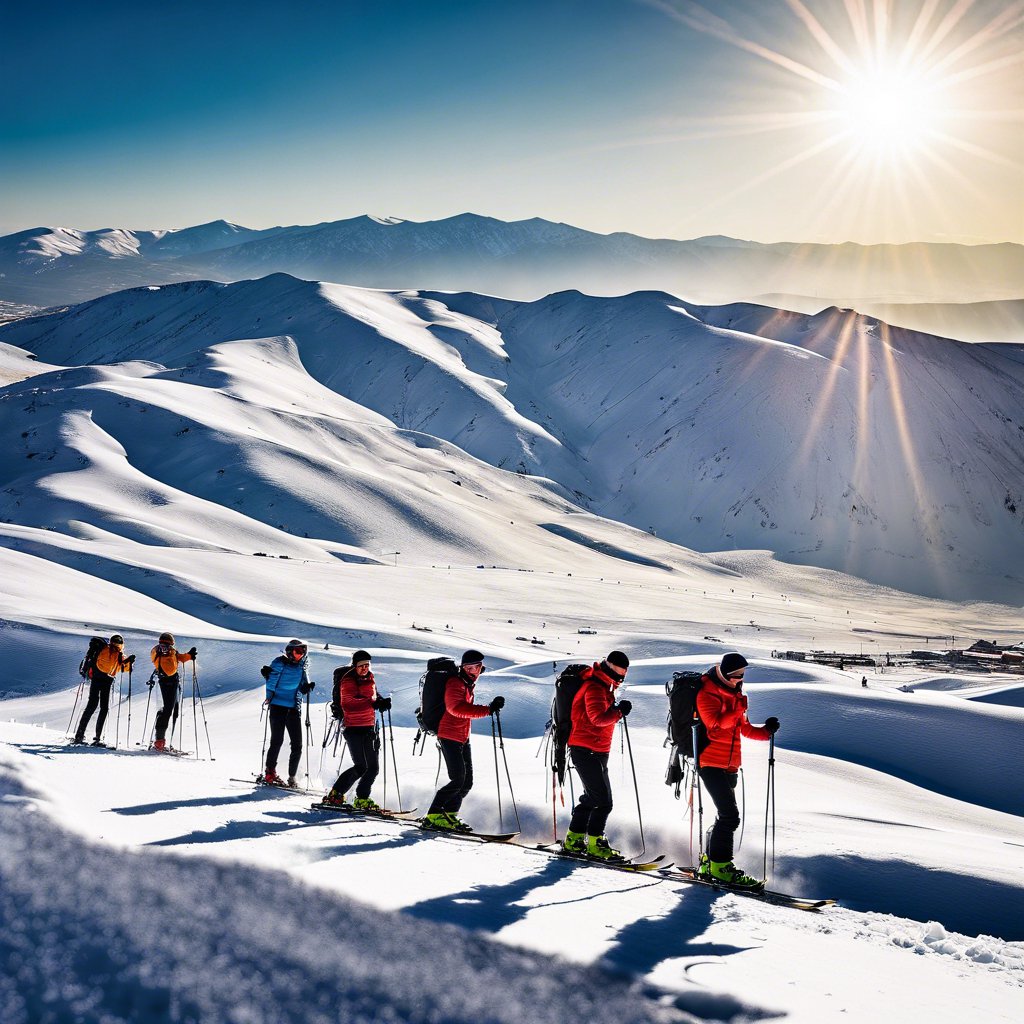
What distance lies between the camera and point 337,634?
35.8 meters

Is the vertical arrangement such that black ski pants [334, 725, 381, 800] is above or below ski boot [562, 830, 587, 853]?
above

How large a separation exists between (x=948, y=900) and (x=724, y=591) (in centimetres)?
8006

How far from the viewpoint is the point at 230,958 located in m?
4.70

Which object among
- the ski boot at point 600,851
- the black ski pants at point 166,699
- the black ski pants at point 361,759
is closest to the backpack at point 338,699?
the black ski pants at point 361,759

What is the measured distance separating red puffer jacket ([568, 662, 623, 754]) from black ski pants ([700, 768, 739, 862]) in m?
1.03

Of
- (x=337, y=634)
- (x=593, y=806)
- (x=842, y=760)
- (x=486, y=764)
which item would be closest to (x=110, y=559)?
(x=337, y=634)

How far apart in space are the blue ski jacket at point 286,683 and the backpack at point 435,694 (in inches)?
115

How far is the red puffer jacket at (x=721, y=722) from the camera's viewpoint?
899 cm

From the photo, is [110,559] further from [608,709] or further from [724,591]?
[724,591]

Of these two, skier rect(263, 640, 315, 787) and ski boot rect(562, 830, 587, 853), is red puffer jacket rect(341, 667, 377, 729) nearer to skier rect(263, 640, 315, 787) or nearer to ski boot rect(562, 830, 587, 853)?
skier rect(263, 640, 315, 787)

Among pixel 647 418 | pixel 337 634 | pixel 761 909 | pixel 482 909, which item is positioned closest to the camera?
pixel 482 909

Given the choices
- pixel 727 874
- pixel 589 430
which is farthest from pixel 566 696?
pixel 589 430

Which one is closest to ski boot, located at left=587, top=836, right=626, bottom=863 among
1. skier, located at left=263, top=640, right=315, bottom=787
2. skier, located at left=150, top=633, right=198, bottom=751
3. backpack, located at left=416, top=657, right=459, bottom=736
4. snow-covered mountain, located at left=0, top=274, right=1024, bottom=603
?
backpack, located at left=416, top=657, right=459, bottom=736

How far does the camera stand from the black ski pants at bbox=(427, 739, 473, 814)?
10.5 m
